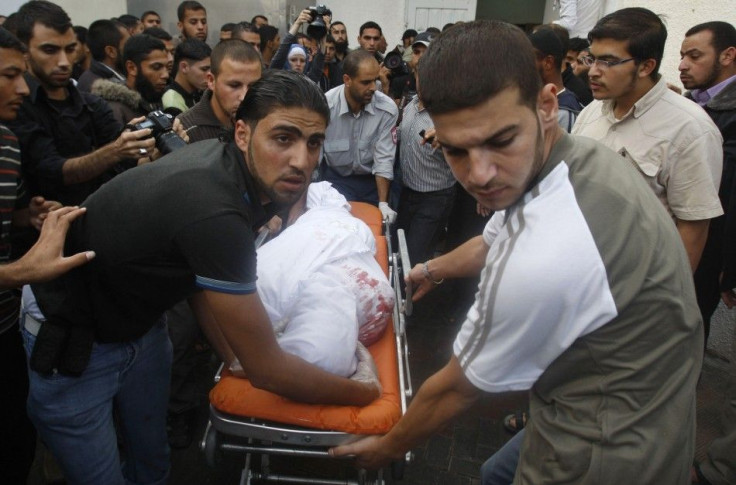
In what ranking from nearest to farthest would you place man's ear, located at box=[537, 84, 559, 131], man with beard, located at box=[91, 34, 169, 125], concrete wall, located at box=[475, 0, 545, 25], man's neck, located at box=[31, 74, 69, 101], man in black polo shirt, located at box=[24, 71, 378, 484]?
man's ear, located at box=[537, 84, 559, 131] → man in black polo shirt, located at box=[24, 71, 378, 484] → man's neck, located at box=[31, 74, 69, 101] → man with beard, located at box=[91, 34, 169, 125] → concrete wall, located at box=[475, 0, 545, 25]

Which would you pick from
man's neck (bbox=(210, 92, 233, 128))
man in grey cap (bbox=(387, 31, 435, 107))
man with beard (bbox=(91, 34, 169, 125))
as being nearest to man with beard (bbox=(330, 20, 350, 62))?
man in grey cap (bbox=(387, 31, 435, 107))

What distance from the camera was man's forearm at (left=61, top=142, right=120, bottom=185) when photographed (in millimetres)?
2406

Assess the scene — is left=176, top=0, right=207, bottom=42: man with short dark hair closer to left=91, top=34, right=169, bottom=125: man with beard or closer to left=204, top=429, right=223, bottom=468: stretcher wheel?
left=91, top=34, right=169, bottom=125: man with beard

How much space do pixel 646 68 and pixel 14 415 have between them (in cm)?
313

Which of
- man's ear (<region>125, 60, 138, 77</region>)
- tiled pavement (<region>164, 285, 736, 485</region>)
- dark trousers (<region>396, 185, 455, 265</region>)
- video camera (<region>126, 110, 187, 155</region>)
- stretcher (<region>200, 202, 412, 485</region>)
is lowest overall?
tiled pavement (<region>164, 285, 736, 485</region>)

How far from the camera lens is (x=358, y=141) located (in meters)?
4.24

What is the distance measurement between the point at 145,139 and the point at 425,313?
104 inches

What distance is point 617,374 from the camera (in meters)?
1.08

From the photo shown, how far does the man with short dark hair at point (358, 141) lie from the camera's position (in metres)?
4.20

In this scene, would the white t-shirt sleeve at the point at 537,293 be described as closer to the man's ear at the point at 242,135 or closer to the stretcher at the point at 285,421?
the stretcher at the point at 285,421

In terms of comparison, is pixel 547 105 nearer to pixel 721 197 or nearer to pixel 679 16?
pixel 721 197

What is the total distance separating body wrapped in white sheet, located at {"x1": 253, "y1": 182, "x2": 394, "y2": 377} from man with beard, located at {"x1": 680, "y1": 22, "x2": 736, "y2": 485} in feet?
5.51

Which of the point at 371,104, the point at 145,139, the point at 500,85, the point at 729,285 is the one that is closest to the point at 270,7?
the point at 371,104

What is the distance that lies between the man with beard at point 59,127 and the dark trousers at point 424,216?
7.49ft
